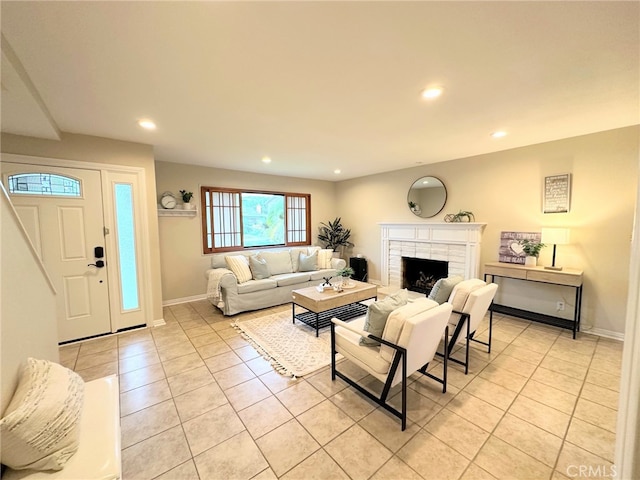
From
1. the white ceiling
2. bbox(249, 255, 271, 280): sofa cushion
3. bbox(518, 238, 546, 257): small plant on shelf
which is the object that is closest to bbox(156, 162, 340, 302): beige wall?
bbox(249, 255, 271, 280): sofa cushion

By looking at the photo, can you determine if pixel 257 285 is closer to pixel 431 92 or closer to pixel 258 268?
pixel 258 268

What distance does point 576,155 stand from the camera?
3348mm

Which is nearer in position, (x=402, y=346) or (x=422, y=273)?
(x=402, y=346)

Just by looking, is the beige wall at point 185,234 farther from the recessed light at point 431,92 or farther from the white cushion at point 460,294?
the white cushion at point 460,294

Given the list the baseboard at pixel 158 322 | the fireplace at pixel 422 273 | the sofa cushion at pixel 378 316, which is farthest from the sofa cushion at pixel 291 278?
the sofa cushion at pixel 378 316

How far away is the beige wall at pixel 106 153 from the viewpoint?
2816mm

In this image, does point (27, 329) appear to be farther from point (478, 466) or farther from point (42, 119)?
point (478, 466)

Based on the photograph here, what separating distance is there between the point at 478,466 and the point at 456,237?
356 cm

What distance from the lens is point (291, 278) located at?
461cm

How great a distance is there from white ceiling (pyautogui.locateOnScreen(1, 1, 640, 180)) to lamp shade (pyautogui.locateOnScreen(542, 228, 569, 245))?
1.21 meters

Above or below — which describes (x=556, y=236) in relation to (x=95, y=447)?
above

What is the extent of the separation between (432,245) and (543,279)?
1.75 m

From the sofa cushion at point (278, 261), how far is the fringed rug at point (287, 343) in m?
1.06

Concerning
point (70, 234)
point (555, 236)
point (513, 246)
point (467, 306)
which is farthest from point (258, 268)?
point (555, 236)
